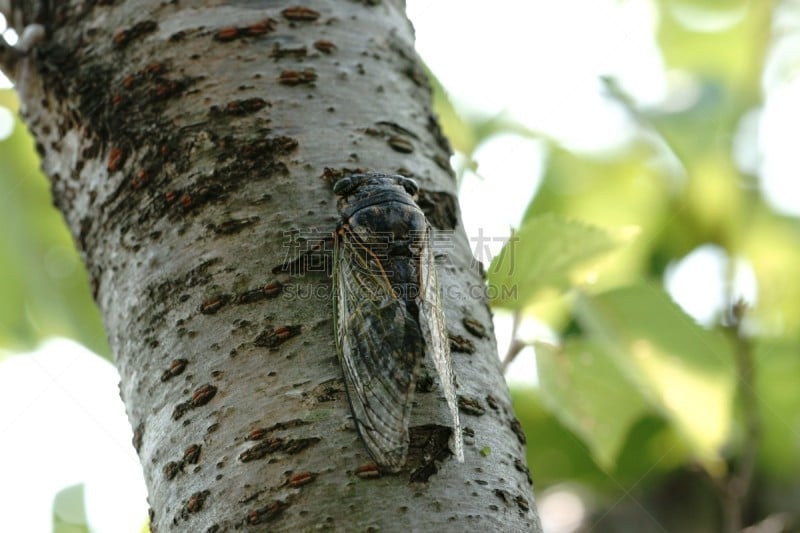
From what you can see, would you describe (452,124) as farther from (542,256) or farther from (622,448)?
(622,448)

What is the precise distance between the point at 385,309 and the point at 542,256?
50 cm

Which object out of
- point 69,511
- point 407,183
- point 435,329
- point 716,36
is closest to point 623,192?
point 716,36

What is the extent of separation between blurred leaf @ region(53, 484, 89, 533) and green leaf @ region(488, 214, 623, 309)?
41.5 inches

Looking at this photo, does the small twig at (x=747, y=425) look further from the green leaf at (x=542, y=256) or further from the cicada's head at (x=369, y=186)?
the cicada's head at (x=369, y=186)

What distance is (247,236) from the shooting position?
→ 3.82 ft

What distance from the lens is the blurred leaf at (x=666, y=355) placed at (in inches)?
65.3

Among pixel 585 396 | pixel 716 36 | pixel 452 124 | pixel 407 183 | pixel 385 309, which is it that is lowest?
pixel 585 396

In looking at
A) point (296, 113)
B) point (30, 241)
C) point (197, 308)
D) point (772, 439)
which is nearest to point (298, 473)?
point (197, 308)

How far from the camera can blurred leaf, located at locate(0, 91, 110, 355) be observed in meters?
1.95

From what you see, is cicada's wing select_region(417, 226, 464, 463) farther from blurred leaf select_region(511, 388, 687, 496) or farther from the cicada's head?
blurred leaf select_region(511, 388, 687, 496)

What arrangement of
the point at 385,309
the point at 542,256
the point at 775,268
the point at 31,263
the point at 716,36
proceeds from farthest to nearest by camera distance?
the point at 716,36 < the point at 775,268 < the point at 31,263 < the point at 542,256 < the point at 385,309

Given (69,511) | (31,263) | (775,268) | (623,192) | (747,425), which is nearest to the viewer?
(69,511)

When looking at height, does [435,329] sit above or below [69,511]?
above

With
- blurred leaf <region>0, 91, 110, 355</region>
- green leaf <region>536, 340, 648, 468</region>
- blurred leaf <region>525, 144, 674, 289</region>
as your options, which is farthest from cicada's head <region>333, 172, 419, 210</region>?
blurred leaf <region>525, 144, 674, 289</region>
